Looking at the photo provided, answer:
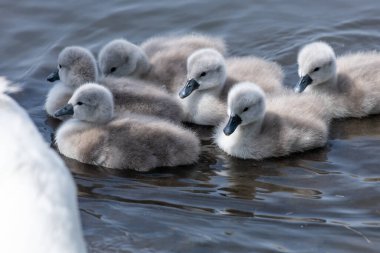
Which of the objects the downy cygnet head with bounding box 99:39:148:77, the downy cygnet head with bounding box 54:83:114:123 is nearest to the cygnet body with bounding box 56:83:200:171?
the downy cygnet head with bounding box 54:83:114:123

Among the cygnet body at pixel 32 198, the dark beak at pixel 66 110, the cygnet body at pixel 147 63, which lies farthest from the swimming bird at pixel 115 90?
the cygnet body at pixel 32 198

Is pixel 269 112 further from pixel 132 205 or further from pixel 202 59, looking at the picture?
pixel 132 205

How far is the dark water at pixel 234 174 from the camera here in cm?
457

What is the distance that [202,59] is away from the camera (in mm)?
6180

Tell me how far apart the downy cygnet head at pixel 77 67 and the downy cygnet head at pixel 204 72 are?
2.37 ft

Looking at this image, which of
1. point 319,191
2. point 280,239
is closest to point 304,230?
point 280,239

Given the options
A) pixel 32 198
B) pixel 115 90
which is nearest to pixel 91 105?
pixel 115 90

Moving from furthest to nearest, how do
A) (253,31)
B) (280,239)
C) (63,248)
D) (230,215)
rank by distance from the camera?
(253,31) < (230,215) < (280,239) < (63,248)

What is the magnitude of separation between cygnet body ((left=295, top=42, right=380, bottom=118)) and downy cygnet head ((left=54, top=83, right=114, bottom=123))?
146cm

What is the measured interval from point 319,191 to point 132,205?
1150 millimetres

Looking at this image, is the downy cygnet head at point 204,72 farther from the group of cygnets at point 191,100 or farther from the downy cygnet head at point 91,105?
the downy cygnet head at point 91,105

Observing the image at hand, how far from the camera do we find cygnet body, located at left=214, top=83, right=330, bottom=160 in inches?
222

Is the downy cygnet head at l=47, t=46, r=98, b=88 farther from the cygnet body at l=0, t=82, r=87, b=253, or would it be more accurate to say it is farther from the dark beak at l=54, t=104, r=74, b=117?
the cygnet body at l=0, t=82, r=87, b=253

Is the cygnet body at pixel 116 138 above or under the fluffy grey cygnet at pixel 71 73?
under
